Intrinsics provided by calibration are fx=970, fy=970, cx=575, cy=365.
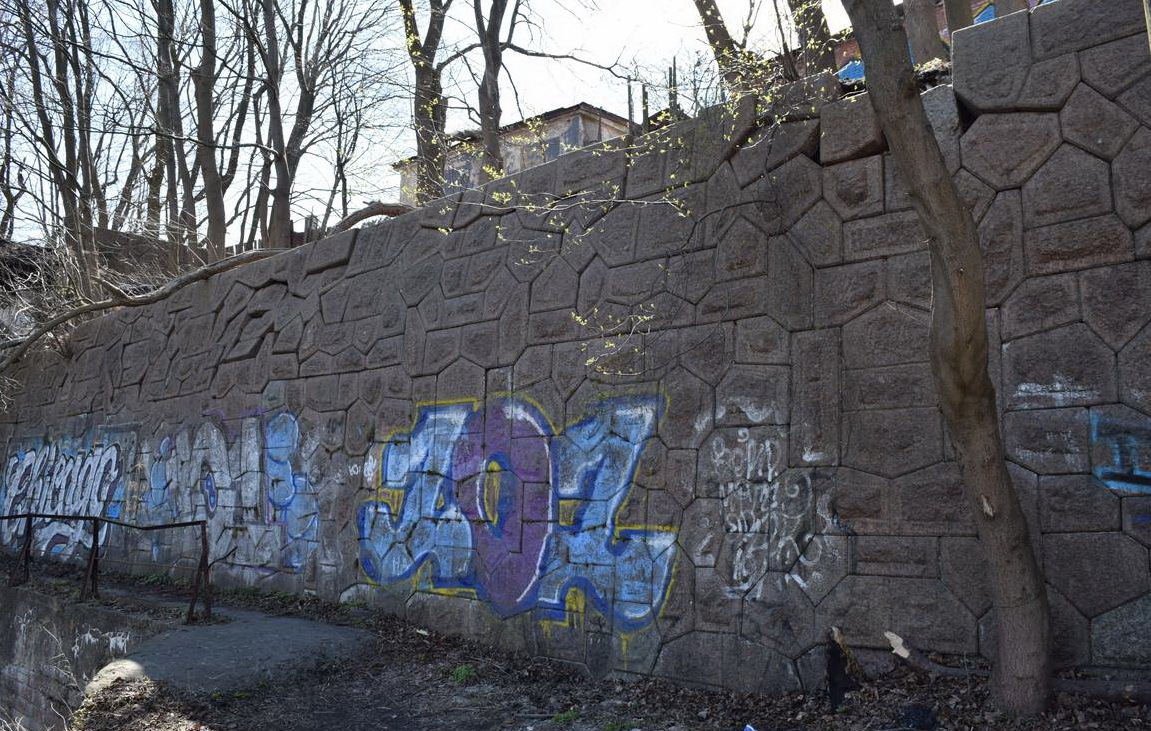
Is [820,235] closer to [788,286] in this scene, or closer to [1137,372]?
[788,286]

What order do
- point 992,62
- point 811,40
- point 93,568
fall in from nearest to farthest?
point 992,62 < point 811,40 < point 93,568

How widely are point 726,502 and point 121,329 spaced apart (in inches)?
367

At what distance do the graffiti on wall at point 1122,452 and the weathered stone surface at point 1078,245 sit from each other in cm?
70

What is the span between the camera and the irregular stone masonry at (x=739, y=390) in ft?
14.5

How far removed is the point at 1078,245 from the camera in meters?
4.48

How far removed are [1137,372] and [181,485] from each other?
29.7 ft

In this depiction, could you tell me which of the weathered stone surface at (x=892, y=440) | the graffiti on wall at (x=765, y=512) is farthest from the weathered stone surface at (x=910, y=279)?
the graffiti on wall at (x=765, y=512)

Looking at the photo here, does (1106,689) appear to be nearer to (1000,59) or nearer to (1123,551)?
(1123,551)

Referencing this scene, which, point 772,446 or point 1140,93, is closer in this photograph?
point 1140,93

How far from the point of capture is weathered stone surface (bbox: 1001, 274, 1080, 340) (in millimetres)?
4473

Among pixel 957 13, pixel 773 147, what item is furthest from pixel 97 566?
pixel 957 13

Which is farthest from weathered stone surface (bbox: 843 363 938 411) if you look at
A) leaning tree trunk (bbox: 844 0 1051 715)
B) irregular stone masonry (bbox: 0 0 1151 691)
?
leaning tree trunk (bbox: 844 0 1051 715)

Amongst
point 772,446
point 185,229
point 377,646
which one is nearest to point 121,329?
point 185,229

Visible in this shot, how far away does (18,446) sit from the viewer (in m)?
13.9
